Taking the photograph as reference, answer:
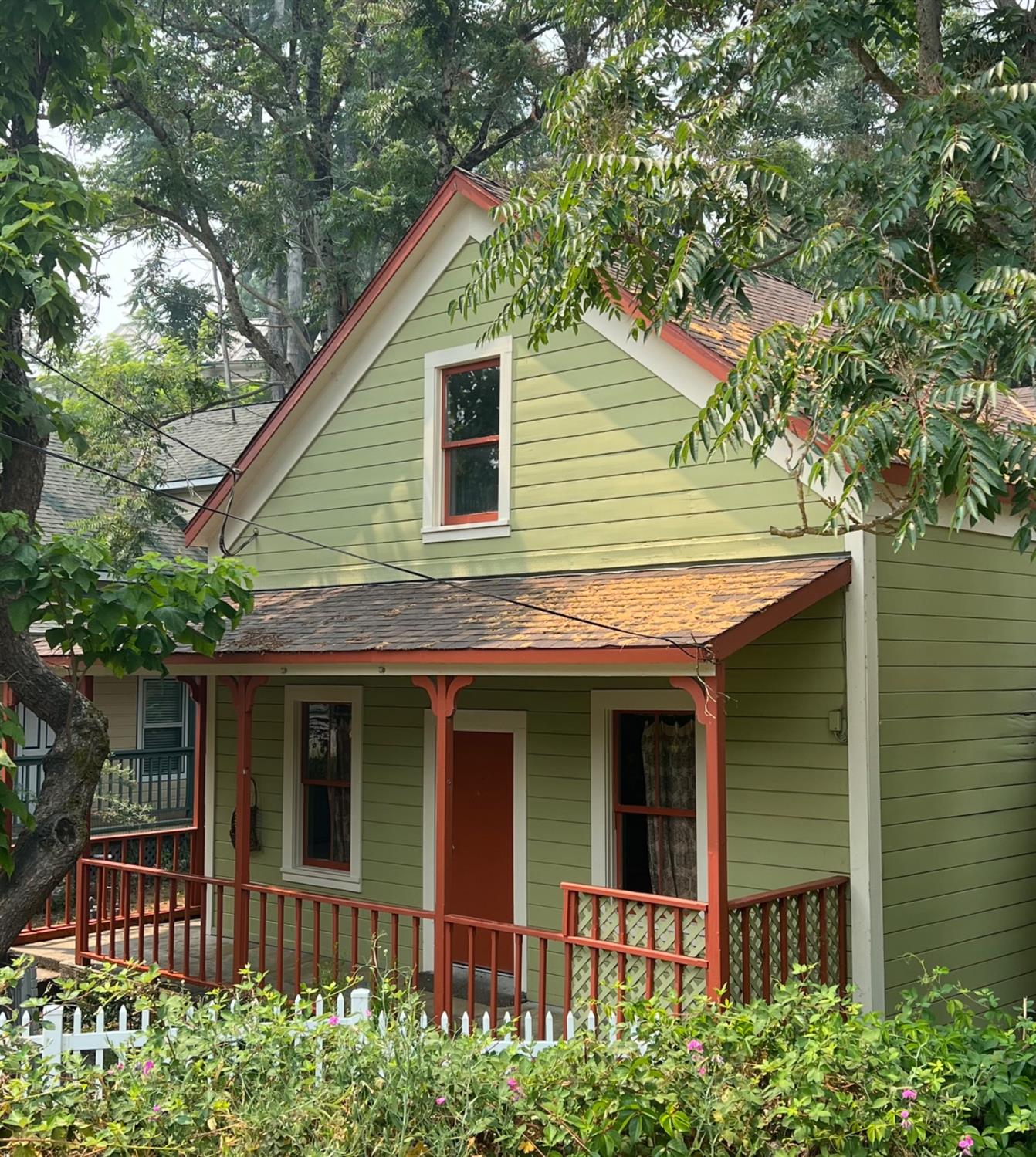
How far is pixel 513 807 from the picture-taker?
1085cm

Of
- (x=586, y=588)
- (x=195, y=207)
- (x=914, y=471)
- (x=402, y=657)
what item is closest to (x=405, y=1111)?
(x=914, y=471)

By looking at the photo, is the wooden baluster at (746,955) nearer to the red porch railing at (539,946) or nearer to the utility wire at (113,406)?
the red porch railing at (539,946)

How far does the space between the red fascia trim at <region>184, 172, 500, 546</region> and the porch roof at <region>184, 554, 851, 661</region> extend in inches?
63.4

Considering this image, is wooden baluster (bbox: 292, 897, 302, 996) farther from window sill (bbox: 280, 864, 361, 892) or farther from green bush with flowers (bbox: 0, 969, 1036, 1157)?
green bush with flowers (bbox: 0, 969, 1036, 1157)

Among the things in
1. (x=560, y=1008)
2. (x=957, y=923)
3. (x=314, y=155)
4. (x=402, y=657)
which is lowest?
(x=560, y=1008)

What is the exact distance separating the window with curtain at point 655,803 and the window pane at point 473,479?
8.02ft

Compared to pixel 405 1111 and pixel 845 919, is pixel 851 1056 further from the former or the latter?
pixel 845 919

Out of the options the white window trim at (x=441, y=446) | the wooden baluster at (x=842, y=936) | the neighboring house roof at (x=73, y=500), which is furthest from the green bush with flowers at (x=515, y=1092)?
the neighboring house roof at (x=73, y=500)

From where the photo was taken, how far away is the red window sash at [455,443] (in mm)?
11289

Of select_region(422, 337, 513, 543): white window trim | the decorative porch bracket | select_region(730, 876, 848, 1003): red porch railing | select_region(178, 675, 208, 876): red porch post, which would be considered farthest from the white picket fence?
select_region(178, 675, 208, 876): red porch post

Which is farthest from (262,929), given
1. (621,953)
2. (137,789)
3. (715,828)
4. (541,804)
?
(137,789)

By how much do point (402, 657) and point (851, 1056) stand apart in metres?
4.76

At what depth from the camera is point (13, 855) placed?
9.30m

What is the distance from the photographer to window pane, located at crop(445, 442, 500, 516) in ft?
37.2
